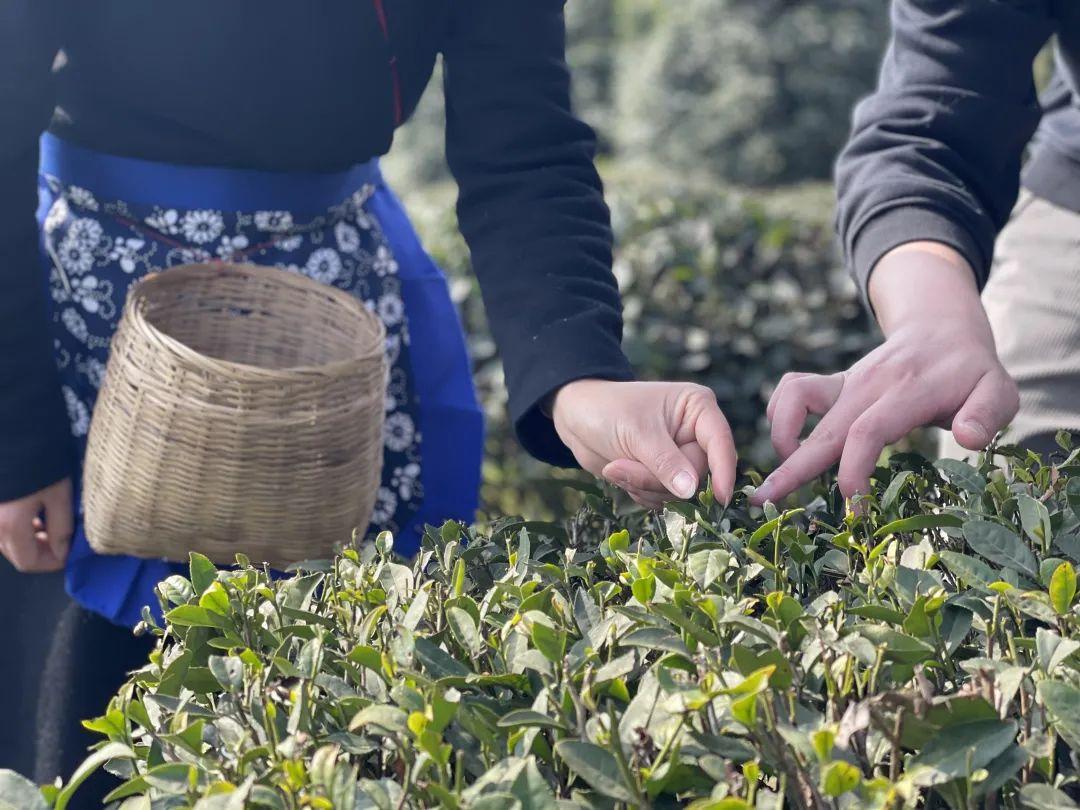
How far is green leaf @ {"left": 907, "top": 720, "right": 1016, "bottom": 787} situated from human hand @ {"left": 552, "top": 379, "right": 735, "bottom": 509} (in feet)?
1.91

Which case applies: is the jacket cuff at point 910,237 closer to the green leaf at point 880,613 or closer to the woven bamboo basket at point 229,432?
the woven bamboo basket at point 229,432

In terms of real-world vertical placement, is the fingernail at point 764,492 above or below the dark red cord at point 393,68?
below

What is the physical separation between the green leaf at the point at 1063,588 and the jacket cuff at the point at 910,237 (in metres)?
0.96

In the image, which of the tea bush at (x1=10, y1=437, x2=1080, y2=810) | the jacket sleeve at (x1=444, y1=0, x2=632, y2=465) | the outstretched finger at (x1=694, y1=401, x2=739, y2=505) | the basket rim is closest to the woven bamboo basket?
the basket rim

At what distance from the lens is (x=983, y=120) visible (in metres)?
2.06

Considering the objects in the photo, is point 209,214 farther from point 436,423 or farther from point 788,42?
point 788,42

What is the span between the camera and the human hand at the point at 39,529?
1.80 m

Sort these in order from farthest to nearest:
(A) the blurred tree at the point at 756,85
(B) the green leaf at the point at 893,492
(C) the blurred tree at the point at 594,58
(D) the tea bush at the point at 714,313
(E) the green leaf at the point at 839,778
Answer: (C) the blurred tree at the point at 594,58
(A) the blurred tree at the point at 756,85
(D) the tea bush at the point at 714,313
(B) the green leaf at the point at 893,492
(E) the green leaf at the point at 839,778

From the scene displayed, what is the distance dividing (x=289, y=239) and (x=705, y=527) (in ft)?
2.99

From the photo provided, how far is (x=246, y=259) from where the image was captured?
196cm

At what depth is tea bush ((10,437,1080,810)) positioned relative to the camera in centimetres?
91

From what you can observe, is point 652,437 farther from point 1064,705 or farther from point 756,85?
point 756,85

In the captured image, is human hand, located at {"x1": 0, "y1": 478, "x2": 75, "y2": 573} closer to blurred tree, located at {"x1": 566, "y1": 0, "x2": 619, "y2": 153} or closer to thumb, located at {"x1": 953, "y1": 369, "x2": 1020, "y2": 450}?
thumb, located at {"x1": 953, "y1": 369, "x2": 1020, "y2": 450}

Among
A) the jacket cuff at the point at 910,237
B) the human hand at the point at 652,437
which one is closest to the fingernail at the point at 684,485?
the human hand at the point at 652,437
